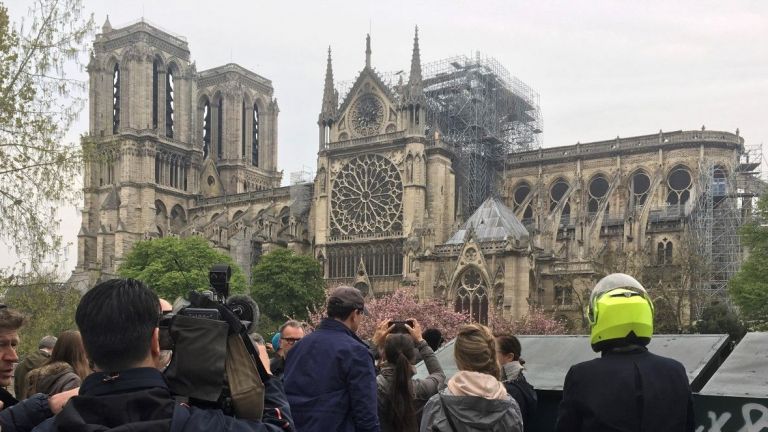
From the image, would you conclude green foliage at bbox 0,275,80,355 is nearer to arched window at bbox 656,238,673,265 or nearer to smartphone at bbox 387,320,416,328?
smartphone at bbox 387,320,416,328

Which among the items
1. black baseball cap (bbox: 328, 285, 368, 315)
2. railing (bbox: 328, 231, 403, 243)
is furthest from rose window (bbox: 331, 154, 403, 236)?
black baseball cap (bbox: 328, 285, 368, 315)

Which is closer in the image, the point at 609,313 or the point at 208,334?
the point at 208,334

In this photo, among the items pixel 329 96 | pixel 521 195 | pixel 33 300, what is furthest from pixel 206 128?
pixel 33 300

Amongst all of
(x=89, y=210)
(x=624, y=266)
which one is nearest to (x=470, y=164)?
(x=624, y=266)

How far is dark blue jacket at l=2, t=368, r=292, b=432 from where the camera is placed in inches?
112

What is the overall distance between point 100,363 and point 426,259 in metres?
42.0

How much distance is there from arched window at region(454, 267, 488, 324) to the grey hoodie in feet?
122

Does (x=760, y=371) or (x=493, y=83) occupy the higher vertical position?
(x=493, y=83)

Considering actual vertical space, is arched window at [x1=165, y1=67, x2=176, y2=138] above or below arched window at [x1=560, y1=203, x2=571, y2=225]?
above

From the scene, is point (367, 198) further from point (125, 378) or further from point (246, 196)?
point (125, 378)

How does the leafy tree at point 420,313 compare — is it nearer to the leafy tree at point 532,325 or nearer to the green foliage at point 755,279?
the leafy tree at point 532,325

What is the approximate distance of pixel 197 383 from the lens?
2992 millimetres

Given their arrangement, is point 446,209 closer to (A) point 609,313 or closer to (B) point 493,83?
(B) point 493,83

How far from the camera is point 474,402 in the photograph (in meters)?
5.19
